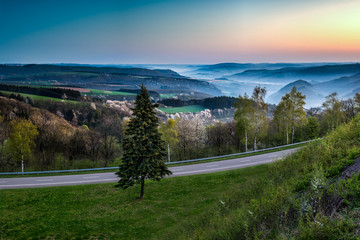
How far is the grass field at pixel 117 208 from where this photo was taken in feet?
43.7

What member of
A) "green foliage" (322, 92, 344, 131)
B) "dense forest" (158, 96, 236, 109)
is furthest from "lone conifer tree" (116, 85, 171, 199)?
"dense forest" (158, 96, 236, 109)

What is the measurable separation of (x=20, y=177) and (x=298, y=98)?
41935mm

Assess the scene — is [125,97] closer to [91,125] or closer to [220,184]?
[91,125]

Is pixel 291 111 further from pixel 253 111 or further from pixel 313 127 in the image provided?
pixel 253 111

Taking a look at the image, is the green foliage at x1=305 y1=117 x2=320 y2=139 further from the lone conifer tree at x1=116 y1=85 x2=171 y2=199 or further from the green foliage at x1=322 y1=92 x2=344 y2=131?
the lone conifer tree at x1=116 y1=85 x2=171 y2=199

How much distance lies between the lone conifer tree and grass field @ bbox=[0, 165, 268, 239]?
7.85ft

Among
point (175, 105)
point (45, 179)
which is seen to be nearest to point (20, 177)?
point (45, 179)

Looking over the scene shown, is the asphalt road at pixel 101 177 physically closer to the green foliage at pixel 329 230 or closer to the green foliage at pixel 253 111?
the green foliage at pixel 253 111

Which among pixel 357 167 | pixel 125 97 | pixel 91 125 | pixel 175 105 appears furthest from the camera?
pixel 125 97

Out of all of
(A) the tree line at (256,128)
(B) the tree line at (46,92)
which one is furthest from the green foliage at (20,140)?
(B) the tree line at (46,92)

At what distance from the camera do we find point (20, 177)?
87.0 ft

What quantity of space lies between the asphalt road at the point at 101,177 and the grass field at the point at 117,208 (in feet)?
7.16

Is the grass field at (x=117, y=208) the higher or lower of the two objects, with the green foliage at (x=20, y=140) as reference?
lower

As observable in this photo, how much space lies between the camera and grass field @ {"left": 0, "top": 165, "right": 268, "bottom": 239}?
13320mm
